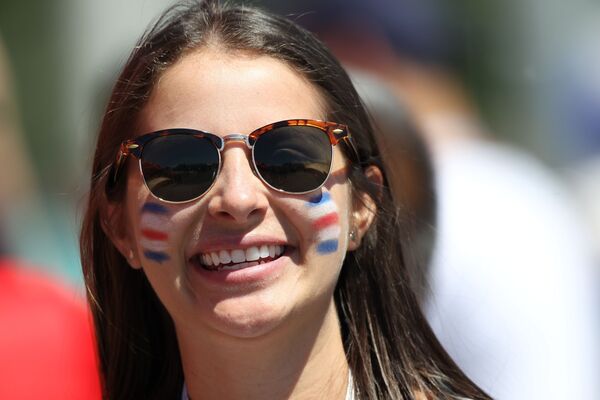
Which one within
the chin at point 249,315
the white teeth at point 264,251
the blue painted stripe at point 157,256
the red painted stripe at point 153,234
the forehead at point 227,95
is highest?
the forehead at point 227,95

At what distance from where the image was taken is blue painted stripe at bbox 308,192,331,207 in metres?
1.94

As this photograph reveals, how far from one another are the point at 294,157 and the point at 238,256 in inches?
9.1

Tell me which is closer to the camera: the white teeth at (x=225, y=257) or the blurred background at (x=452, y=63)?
the white teeth at (x=225, y=257)

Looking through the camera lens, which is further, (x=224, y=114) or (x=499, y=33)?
(x=499, y=33)

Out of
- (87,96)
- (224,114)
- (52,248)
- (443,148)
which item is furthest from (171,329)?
(87,96)

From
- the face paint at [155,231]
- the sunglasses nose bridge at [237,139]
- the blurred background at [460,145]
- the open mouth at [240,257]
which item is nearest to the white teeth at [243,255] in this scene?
the open mouth at [240,257]

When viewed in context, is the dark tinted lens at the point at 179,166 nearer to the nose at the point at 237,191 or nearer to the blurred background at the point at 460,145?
the nose at the point at 237,191

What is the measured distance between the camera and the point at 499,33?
566cm

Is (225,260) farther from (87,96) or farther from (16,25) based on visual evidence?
(16,25)

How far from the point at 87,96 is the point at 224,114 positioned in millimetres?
3612

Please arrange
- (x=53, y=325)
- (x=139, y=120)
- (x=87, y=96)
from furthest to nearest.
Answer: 1. (x=87, y=96)
2. (x=53, y=325)
3. (x=139, y=120)

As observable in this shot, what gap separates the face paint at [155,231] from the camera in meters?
1.94

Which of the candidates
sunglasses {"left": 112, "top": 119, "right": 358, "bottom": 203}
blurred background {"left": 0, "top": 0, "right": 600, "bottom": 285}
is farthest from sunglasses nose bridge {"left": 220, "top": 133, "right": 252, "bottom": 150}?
blurred background {"left": 0, "top": 0, "right": 600, "bottom": 285}

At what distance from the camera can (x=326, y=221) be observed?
77.1 inches
